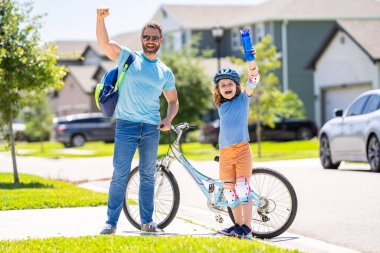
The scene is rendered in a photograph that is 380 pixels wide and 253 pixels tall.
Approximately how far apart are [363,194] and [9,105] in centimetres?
747

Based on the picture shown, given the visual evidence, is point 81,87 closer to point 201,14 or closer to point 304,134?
point 201,14

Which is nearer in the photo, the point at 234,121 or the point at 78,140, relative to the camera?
the point at 234,121

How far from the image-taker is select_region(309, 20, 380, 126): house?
117 ft

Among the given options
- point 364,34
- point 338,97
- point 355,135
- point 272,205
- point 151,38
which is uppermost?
point 364,34

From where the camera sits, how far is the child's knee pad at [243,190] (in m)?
8.00

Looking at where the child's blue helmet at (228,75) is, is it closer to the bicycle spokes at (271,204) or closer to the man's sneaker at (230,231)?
the bicycle spokes at (271,204)

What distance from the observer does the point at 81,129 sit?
46500mm

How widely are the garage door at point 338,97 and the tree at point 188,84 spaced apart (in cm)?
663

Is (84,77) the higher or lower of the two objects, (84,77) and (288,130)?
the higher

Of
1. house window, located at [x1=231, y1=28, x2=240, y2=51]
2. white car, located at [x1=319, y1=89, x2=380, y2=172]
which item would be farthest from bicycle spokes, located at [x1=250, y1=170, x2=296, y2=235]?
house window, located at [x1=231, y1=28, x2=240, y2=51]

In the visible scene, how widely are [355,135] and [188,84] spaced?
18107 mm

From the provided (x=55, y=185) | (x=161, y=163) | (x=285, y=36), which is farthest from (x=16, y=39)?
(x=285, y=36)

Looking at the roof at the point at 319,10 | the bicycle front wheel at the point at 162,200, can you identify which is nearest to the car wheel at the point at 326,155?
the bicycle front wheel at the point at 162,200

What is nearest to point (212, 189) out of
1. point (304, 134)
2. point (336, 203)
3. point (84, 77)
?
point (336, 203)
